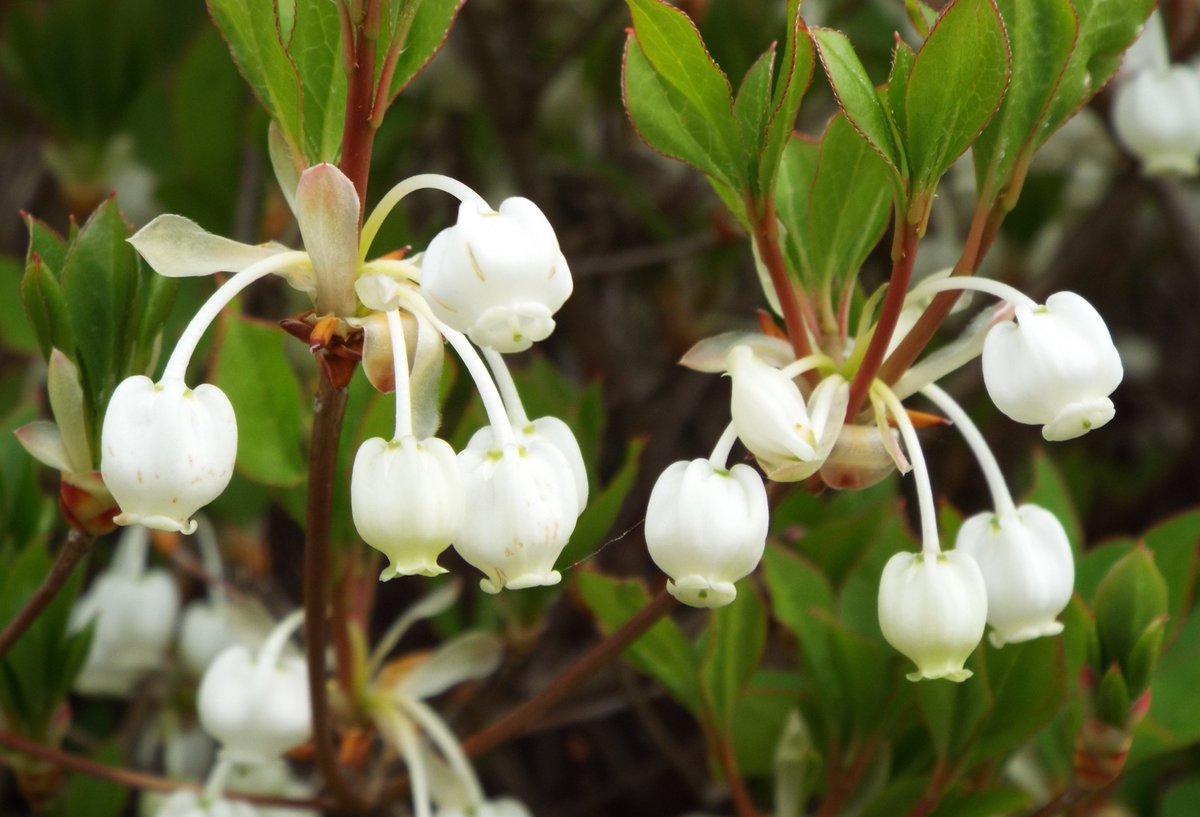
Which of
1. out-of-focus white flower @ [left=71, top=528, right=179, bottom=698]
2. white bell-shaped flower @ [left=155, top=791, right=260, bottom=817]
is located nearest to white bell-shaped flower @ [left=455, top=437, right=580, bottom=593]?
white bell-shaped flower @ [left=155, top=791, right=260, bottom=817]

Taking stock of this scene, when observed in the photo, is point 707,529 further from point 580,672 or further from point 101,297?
point 101,297

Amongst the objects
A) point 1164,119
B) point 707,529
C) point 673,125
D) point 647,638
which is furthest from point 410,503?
point 1164,119

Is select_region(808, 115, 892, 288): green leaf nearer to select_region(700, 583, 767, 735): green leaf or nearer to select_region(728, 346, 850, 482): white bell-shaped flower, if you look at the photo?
select_region(728, 346, 850, 482): white bell-shaped flower

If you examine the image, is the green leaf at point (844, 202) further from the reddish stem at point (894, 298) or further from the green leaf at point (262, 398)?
the green leaf at point (262, 398)

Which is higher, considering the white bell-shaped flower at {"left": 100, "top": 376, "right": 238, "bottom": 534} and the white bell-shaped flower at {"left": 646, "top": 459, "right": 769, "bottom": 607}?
the white bell-shaped flower at {"left": 100, "top": 376, "right": 238, "bottom": 534}

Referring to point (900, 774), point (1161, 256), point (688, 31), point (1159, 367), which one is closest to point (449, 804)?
point (900, 774)
